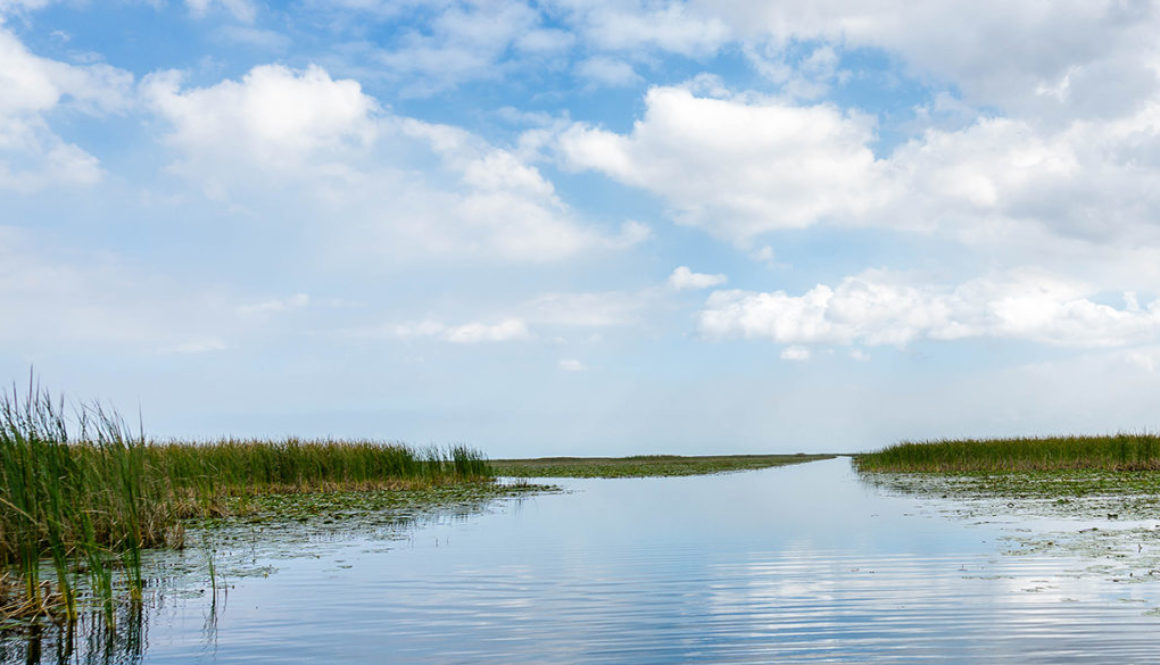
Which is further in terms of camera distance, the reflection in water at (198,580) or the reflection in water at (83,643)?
the reflection in water at (198,580)

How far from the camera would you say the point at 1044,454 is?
1494 inches

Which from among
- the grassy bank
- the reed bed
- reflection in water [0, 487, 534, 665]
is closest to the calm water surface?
reflection in water [0, 487, 534, 665]

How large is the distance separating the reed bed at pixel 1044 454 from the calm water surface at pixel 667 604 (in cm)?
2552

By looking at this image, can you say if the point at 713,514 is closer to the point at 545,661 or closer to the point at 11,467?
the point at 545,661

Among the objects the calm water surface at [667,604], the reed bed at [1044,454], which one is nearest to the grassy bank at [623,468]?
the reed bed at [1044,454]

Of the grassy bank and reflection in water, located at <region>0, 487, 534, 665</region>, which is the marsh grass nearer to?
reflection in water, located at <region>0, 487, 534, 665</region>

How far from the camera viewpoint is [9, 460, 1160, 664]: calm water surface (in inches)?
284

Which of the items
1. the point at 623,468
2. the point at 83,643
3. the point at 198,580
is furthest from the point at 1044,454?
the point at 83,643

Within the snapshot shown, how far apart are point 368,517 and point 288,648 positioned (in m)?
12.0

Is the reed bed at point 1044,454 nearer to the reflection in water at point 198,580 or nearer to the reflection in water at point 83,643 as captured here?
the reflection in water at point 198,580

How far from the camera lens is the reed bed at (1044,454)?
118ft

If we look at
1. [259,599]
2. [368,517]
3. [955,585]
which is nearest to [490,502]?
[368,517]

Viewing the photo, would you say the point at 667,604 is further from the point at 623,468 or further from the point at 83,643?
the point at 623,468

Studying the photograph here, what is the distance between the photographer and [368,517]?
19250mm
